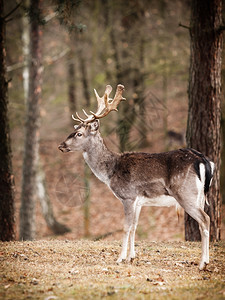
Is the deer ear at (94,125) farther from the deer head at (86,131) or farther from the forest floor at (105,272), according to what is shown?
the forest floor at (105,272)

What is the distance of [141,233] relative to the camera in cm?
1374

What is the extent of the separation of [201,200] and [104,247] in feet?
6.84

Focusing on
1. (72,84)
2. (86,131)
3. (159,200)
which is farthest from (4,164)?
(72,84)

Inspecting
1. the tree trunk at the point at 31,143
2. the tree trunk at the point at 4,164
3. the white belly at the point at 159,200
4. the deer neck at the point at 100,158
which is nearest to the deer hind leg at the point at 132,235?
the white belly at the point at 159,200

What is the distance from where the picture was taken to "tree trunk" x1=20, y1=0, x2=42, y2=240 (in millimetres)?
11023

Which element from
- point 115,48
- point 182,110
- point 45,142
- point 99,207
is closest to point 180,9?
point 115,48

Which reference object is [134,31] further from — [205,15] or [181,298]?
[181,298]

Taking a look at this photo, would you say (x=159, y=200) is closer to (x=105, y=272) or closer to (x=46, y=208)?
(x=105, y=272)

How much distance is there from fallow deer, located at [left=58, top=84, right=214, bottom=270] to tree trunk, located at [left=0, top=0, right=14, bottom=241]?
72.3 inches

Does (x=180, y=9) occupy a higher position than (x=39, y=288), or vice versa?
(x=180, y=9)

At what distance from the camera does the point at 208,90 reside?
7996 mm

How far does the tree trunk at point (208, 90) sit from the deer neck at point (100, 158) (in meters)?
2.14

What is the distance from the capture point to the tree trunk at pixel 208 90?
26.2ft

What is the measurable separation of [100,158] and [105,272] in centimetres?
214
